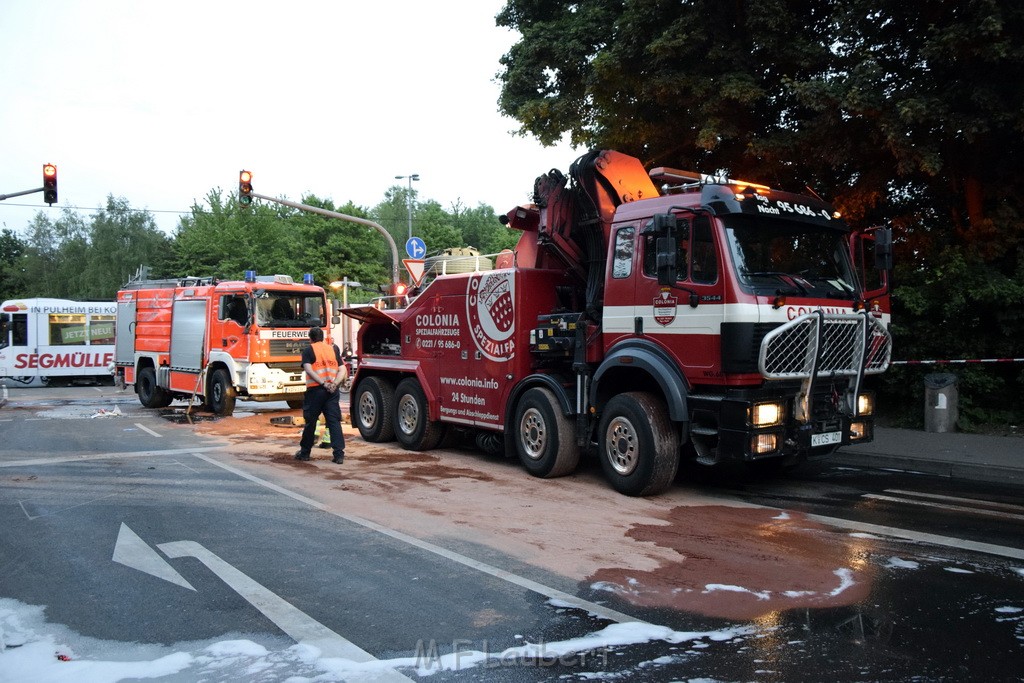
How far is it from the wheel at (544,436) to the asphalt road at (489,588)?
400 mm

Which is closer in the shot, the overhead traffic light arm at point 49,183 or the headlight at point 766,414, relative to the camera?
the headlight at point 766,414

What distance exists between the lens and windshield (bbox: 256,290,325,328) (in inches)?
625

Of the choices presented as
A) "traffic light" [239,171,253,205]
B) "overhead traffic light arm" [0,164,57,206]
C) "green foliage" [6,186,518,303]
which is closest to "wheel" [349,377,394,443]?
"traffic light" [239,171,253,205]

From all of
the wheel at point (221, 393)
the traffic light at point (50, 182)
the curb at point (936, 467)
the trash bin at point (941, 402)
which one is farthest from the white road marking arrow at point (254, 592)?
the traffic light at point (50, 182)

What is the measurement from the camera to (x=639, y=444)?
7.68 metres

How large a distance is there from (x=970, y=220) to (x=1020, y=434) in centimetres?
316

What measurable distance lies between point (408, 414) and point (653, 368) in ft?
16.0

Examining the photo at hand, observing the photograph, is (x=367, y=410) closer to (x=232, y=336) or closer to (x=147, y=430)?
(x=147, y=430)

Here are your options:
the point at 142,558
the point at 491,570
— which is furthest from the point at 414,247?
the point at 491,570

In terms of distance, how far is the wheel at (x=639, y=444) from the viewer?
7570mm

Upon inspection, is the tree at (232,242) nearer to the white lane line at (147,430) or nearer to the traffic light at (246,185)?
the traffic light at (246,185)

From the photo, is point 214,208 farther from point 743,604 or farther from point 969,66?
point 743,604

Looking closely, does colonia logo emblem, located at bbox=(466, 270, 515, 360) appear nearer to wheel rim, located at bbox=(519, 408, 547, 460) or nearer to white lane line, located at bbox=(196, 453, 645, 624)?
wheel rim, located at bbox=(519, 408, 547, 460)

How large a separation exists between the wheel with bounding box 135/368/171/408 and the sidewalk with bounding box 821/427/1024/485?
1479 cm
